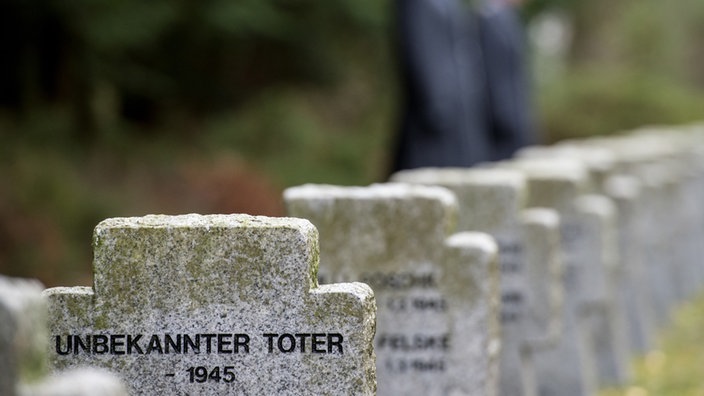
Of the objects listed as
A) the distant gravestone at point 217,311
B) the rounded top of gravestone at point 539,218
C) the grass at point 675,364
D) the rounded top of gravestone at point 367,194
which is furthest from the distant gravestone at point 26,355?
the grass at point 675,364

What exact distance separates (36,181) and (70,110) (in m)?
4.12

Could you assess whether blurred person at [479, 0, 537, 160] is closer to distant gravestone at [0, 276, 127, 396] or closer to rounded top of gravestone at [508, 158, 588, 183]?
rounded top of gravestone at [508, 158, 588, 183]

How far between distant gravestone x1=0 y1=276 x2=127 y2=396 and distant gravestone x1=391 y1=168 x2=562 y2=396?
4932 mm

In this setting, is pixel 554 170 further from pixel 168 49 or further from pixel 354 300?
pixel 168 49

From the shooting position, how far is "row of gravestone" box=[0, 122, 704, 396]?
14.0 ft

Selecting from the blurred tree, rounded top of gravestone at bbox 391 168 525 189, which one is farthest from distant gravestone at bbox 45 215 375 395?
the blurred tree

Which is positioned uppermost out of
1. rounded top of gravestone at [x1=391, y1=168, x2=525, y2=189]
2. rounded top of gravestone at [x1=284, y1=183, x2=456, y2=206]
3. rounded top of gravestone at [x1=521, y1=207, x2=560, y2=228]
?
rounded top of gravestone at [x1=391, y1=168, x2=525, y2=189]

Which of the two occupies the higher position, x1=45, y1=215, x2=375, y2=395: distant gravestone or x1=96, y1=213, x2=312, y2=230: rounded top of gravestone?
x1=96, y1=213, x2=312, y2=230: rounded top of gravestone

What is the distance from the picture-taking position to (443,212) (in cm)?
618

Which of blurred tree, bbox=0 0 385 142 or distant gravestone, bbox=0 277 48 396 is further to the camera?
blurred tree, bbox=0 0 385 142

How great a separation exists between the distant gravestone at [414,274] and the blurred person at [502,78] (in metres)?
9.61

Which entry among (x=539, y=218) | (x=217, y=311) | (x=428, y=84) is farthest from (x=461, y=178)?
(x=428, y=84)

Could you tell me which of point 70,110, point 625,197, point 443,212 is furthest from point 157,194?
point 443,212

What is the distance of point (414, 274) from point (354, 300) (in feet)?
6.43
